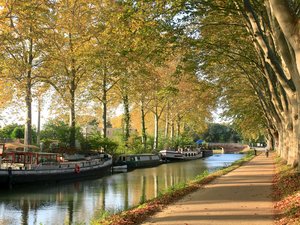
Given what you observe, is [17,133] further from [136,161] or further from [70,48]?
[70,48]

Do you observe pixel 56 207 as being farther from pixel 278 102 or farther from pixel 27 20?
pixel 278 102

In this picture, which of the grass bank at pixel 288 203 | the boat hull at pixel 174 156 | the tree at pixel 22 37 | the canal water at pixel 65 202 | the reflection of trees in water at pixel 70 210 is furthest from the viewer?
the boat hull at pixel 174 156

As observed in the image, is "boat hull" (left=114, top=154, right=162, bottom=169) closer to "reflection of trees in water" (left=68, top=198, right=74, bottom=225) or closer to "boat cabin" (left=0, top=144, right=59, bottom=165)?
"boat cabin" (left=0, top=144, right=59, bottom=165)

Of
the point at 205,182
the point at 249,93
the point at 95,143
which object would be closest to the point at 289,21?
the point at 205,182

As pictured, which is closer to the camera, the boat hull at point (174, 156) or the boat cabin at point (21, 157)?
the boat cabin at point (21, 157)

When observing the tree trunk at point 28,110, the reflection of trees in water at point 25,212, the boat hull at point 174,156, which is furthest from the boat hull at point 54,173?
the boat hull at point 174,156

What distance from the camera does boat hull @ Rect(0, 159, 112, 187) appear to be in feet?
97.9

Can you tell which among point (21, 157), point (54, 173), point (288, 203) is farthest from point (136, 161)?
point (288, 203)

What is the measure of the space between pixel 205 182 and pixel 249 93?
79.0ft

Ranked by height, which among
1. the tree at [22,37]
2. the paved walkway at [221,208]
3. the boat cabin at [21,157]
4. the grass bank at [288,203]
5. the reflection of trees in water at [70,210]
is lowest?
the reflection of trees in water at [70,210]

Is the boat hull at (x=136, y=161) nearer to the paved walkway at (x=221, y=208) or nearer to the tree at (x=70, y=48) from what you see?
the tree at (x=70, y=48)

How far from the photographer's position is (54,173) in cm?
3428

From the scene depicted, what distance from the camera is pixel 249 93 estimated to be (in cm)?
4362

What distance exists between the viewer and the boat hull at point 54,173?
29.8 metres
